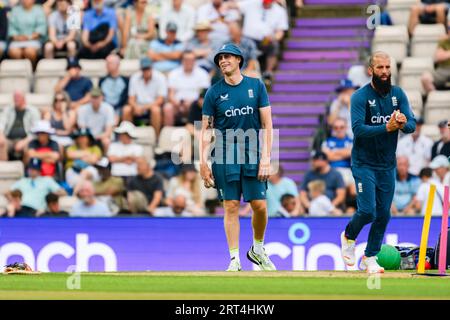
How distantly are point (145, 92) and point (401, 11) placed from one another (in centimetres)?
465

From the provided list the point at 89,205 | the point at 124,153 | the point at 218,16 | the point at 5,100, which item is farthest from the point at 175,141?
the point at 5,100

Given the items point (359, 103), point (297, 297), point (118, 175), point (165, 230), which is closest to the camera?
point (297, 297)

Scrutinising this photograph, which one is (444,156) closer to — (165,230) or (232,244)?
(165,230)

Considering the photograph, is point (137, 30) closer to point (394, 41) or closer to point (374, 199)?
Result: point (394, 41)

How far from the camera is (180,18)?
26.9 meters

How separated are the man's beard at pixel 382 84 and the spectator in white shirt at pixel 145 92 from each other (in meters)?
8.99

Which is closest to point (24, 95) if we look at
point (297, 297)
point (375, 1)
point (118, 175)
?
point (118, 175)

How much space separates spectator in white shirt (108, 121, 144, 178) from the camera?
24625mm

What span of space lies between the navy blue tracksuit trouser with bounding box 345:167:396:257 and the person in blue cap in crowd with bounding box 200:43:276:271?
1.09 meters

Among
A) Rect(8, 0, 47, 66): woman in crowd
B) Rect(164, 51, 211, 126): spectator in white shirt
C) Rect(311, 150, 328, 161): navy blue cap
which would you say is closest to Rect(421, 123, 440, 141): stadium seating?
Rect(311, 150, 328, 161): navy blue cap

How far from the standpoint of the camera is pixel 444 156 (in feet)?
76.8

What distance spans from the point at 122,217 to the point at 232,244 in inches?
206

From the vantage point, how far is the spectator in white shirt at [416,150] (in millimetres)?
23688

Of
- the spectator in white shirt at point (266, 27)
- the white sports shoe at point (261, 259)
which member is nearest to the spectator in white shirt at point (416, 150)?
the spectator in white shirt at point (266, 27)
